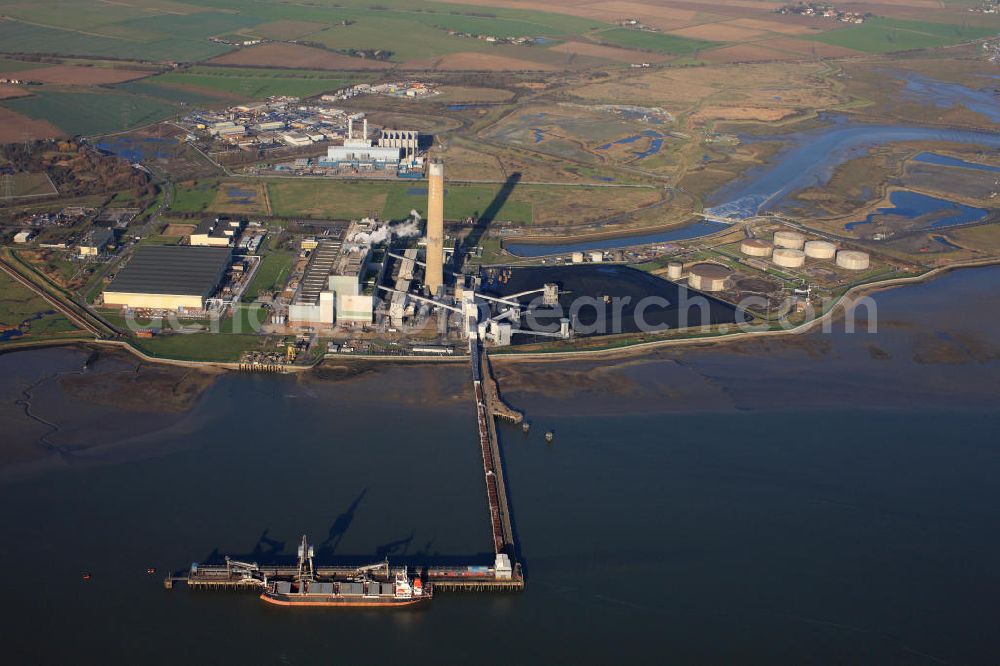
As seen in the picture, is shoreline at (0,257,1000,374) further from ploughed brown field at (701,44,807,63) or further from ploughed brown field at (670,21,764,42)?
ploughed brown field at (670,21,764,42)

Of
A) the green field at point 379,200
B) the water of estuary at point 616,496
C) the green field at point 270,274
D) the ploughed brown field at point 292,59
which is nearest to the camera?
the water of estuary at point 616,496

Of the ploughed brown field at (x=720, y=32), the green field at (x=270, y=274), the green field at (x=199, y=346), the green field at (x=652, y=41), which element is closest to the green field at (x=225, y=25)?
the green field at (x=652, y=41)

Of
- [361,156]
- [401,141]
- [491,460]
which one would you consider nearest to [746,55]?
[401,141]

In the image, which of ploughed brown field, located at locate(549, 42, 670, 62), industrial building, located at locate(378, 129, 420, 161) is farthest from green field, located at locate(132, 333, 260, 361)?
ploughed brown field, located at locate(549, 42, 670, 62)

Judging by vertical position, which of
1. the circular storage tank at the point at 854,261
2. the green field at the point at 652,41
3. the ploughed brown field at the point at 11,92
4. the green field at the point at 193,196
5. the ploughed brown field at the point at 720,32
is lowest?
the circular storage tank at the point at 854,261

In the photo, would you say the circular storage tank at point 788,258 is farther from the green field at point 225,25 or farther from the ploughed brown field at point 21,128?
the green field at point 225,25

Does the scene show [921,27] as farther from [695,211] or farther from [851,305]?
[851,305]
